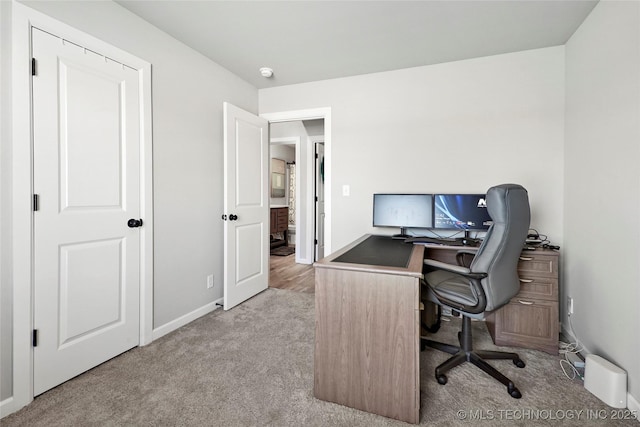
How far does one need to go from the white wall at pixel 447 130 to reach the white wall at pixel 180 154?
1033mm

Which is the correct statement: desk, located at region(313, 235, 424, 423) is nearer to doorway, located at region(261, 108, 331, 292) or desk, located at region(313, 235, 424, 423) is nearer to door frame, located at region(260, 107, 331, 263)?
door frame, located at region(260, 107, 331, 263)

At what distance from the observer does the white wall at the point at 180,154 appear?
6.61 feet

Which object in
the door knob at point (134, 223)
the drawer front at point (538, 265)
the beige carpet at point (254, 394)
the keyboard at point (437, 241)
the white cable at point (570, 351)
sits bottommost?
the beige carpet at point (254, 394)

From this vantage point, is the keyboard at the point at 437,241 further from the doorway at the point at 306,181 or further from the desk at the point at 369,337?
the doorway at the point at 306,181

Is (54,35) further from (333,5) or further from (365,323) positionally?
(365,323)

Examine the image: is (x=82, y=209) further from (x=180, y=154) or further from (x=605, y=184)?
(x=605, y=184)

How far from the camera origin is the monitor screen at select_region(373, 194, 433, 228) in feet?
8.62

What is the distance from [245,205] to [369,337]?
6.64 feet

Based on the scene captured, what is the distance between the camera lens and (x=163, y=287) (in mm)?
2285

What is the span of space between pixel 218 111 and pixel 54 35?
1.31 meters

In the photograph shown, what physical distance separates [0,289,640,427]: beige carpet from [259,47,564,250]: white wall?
1343 millimetres

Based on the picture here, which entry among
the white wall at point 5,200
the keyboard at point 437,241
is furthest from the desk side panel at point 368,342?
the white wall at point 5,200

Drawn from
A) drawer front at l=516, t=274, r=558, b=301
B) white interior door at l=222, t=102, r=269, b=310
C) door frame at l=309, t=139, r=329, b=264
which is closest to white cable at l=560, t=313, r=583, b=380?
drawer front at l=516, t=274, r=558, b=301

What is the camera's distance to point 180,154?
241 cm
